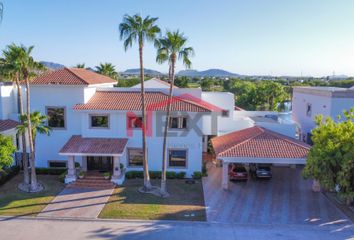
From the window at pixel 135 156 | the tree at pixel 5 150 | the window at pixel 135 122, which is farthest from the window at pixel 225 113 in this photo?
the tree at pixel 5 150

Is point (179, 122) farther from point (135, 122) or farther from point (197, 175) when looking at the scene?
point (197, 175)

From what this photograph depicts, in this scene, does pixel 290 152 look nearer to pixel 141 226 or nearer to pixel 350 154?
pixel 350 154

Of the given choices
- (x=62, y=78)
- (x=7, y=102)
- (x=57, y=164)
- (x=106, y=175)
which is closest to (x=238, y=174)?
(x=106, y=175)

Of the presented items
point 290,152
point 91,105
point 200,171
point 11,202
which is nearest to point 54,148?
point 91,105

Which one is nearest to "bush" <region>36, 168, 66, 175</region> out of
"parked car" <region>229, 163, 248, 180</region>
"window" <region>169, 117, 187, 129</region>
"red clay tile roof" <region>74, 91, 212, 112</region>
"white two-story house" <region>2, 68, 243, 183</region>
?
"white two-story house" <region>2, 68, 243, 183</region>

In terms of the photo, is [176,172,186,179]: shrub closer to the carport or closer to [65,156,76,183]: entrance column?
the carport
